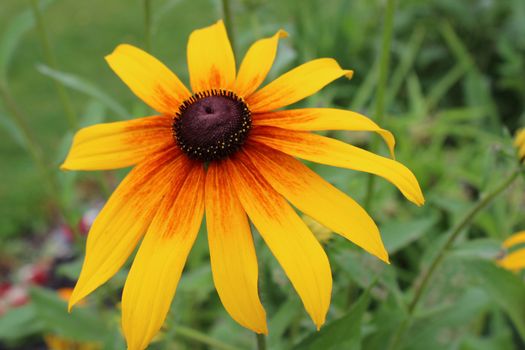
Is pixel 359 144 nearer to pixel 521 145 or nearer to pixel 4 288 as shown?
pixel 521 145

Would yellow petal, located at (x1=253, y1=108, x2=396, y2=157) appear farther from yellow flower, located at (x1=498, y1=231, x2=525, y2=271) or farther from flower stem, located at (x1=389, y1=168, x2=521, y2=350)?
yellow flower, located at (x1=498, y1=231, x2=525, y2=271)

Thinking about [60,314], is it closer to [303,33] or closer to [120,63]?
[120,63]

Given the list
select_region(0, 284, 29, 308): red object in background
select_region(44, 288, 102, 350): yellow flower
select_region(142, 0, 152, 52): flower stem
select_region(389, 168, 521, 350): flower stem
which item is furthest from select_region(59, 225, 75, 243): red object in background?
select_region(389, 168, 521, 350): flower stem

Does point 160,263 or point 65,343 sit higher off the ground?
point 160,263

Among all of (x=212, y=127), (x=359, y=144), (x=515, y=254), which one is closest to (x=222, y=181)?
(x=212, y=127)

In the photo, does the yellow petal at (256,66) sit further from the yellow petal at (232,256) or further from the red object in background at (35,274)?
the red object in background at (35,274)

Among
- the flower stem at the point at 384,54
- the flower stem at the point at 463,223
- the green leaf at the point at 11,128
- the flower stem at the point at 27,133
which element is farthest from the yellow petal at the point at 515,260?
the green leaf at the point at 11,128

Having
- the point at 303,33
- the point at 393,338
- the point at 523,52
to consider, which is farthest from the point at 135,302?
the point at 523,52
